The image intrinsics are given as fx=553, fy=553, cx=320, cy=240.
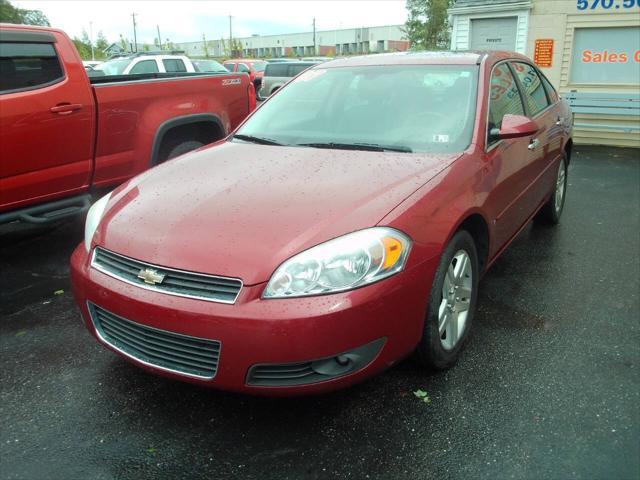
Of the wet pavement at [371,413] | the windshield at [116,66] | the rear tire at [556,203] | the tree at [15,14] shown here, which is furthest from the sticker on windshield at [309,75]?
the tree at [15,14]

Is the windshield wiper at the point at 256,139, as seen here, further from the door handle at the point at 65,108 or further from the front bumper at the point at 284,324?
the door handle at the point at 65,108

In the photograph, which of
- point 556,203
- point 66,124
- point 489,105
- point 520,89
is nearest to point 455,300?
point 489,105

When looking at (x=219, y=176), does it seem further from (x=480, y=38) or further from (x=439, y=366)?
(x=480, y=38)

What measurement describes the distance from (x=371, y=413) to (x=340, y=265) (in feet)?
2.72

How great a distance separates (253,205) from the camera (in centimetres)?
260

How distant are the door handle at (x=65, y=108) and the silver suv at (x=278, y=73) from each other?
14.7 meters

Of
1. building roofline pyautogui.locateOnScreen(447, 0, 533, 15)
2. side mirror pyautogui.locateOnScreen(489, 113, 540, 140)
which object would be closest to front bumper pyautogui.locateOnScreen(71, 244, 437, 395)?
side mirror pyautogui.locateOnScreen(489, 113, 540, 140)

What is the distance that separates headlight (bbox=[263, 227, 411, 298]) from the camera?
220 cm

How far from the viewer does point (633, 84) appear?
34.2 ft

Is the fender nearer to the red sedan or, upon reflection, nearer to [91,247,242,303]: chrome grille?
the red sedan

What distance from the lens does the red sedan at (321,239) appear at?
220 cm

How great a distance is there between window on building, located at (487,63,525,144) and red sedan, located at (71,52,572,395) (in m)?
0.03

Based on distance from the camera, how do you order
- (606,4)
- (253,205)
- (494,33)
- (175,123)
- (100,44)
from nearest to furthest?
1. (253,205)
2. (175,123)
3. (606,4)
4. (494,33)
5. (100,44)

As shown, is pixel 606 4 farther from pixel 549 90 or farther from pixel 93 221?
pixel 93 221
